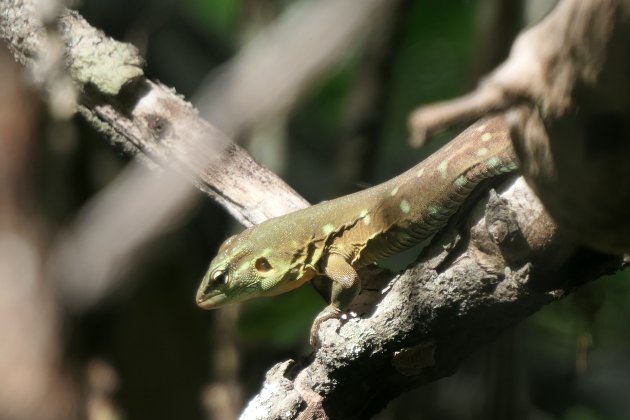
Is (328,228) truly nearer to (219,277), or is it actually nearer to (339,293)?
(339,293)

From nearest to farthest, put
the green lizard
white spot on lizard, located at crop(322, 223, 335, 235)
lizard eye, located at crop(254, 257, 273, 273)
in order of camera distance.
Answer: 1. the green lizard
2. white spot on lizard, located at crop(322, 223, 335, 235)
3. lizard eye, located at crop(254, 257, 273, 273)

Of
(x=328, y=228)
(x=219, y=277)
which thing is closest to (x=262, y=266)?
(x=219, y=277)

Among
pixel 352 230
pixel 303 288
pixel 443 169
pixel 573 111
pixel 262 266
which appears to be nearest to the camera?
pixel 573 111

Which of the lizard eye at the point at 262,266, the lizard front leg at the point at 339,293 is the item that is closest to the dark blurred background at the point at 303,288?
the lizard eye at the point at 262,266

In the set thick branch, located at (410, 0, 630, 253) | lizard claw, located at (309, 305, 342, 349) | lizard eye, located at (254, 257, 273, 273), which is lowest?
thick branch, located at (410, 0, 630, 253)

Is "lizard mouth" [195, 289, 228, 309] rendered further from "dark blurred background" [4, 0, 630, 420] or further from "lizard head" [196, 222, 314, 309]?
"dark blurred background" [4, 0, 630, 420]

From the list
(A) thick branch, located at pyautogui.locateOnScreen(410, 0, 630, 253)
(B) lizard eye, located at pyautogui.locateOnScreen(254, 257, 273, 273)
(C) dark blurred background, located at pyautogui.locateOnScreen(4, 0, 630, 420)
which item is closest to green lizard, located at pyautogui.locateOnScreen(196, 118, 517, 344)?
(B) lizard eye, located at pyautogui.locateOnScreen(254, 257, 273, 273)

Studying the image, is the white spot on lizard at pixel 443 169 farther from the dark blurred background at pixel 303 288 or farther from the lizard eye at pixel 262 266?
the lizard eye at pixel 262 266
